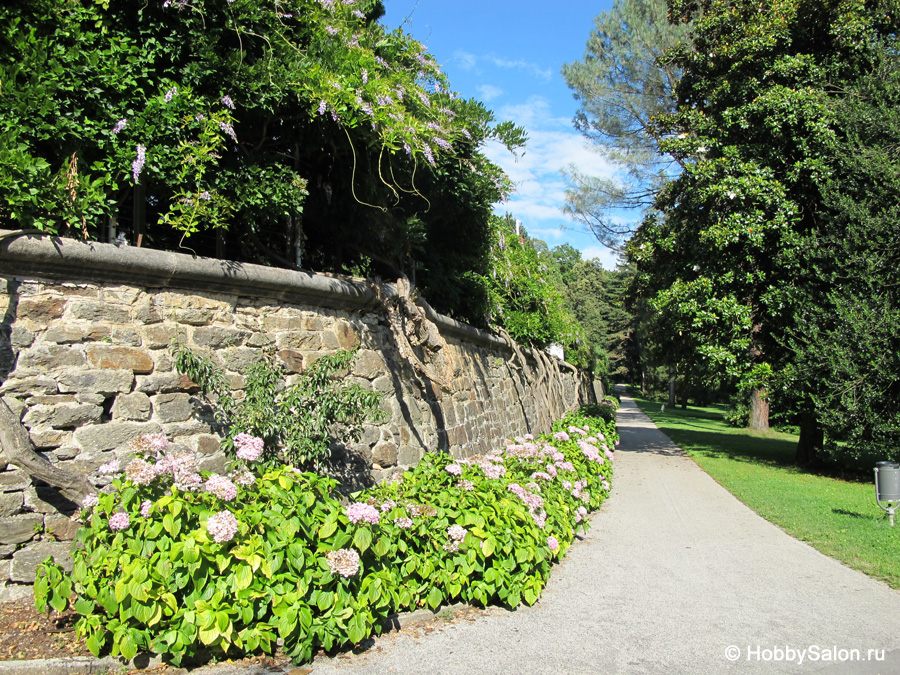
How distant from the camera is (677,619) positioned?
14.0 ft


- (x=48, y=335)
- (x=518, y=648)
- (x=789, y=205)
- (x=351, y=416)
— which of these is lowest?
(x=518, y=648)

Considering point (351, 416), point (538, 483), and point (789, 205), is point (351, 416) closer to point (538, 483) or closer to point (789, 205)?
point (538, 483)

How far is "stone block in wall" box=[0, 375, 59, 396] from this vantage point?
3.66m

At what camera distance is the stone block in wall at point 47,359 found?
12.2 ft

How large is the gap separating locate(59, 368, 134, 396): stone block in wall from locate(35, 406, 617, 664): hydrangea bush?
55 cm

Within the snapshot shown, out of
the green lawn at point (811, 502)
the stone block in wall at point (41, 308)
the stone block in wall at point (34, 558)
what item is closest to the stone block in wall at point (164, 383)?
the stone block in wall at point (41, 308)

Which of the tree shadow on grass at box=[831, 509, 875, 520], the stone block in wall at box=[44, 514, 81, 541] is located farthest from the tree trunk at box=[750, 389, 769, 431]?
the stone block in wall at box=[44, 514, 81, 541]

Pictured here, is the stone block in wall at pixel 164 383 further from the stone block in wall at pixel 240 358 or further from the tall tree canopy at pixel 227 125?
A: the tall tree canopy at pixel 227 125

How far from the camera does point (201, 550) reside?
316cm

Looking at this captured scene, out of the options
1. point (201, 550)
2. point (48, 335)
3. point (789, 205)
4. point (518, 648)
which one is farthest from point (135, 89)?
point (789, 205)

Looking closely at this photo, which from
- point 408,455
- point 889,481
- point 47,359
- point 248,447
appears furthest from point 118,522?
point 889,481

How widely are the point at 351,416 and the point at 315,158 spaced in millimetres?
3345

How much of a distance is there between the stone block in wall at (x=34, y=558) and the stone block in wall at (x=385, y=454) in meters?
2.70

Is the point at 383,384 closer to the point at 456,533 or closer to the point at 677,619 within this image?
the point at 456,533
